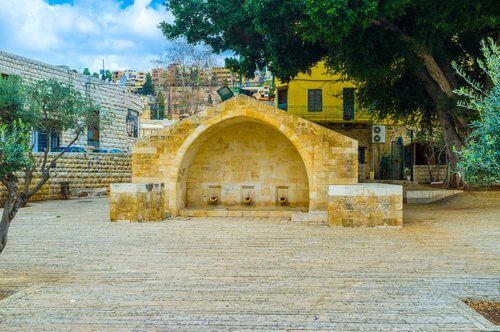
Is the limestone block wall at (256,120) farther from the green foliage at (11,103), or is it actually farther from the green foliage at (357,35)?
the green foliage at (11,103)

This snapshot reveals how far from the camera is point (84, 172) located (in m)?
24.4

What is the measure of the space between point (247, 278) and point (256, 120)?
8449mm

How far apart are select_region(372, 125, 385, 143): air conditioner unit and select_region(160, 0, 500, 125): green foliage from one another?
7.87m

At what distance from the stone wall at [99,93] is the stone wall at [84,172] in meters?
1.77

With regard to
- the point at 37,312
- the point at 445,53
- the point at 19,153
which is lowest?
the point at 37,312

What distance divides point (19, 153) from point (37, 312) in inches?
140

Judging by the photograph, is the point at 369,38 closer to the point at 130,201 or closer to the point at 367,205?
the point at 367,205

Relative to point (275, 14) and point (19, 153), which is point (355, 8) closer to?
point (275, 14)

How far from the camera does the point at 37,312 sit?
5.13 meters

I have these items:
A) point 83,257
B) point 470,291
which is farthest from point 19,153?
point 470,291

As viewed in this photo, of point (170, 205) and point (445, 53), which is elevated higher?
point (445, 53)

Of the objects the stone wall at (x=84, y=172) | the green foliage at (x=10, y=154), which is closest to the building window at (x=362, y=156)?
the stone wall at (x=84, y=172)

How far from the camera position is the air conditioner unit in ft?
100.0

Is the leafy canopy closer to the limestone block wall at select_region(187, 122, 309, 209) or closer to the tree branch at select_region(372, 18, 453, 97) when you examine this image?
the limestone block wall at select_region(187, 122, 309, 209)
